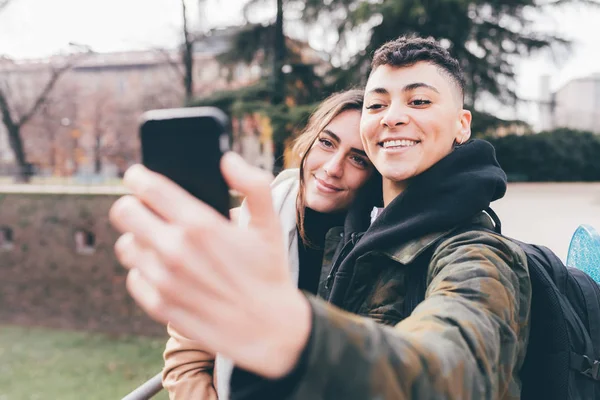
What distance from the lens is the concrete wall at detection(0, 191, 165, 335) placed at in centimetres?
1325

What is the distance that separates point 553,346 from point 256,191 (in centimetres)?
100

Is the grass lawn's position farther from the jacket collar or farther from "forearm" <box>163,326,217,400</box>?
the jacket collar

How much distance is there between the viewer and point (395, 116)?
1438 millimetres

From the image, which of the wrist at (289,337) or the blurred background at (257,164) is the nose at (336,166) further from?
the blurred background at (257,164)

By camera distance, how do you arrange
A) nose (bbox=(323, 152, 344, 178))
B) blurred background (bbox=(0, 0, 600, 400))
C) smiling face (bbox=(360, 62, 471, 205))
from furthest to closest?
blurred background (bbox=(0, 0, 600, 400))
nose (bbox=(323, 152, 344, 178))
smiling face (bbox=(360, 62, 471, 205))

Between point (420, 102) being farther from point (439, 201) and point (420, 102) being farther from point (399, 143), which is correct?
point (439, 201)

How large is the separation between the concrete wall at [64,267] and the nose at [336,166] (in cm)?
1218

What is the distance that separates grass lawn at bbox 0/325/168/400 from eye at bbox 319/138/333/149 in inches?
467

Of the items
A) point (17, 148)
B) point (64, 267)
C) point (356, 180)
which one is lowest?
point (64, 267)

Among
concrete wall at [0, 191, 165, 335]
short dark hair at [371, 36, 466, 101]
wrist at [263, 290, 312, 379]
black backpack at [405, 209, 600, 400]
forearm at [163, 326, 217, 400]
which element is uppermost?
short dark hair at [371, 36, 466, 101]

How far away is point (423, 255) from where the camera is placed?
1218mm

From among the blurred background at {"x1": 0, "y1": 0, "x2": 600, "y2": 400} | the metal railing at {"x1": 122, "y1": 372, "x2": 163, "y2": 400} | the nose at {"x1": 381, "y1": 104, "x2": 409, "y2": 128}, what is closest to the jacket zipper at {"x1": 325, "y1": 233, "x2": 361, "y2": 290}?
the nose at {"x1": 381, "y1": 104, "x2": 409, "y2": 128}

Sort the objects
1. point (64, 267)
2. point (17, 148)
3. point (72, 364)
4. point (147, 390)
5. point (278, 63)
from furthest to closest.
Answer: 1. point (17, 148)
2. point (64, 267)
3. point (72, 364)
4. point (278, 63)
5. point (147, 390)

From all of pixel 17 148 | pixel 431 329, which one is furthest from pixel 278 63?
pixel 17 148
